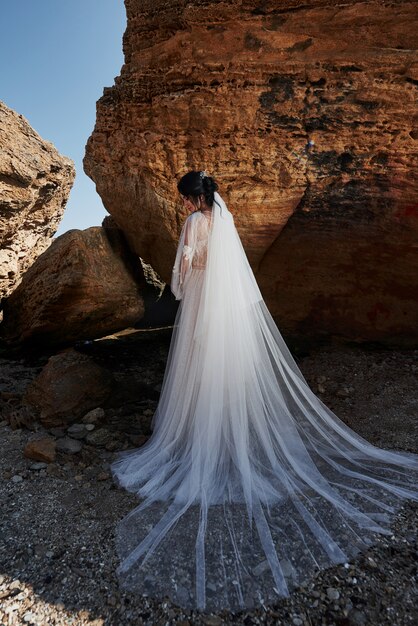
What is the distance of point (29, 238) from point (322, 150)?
4.81m

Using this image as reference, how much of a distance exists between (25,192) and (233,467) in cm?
496

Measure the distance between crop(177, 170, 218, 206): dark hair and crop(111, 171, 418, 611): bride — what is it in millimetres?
10

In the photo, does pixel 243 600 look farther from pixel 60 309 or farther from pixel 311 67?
Result: pixel 311 67

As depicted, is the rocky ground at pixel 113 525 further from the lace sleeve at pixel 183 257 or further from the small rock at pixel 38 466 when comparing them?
the lace sleeve at pixel 183 257

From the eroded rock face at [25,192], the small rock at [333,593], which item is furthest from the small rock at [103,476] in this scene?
the eroded rock face at [25,192]

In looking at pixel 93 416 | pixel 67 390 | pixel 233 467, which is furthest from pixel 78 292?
pixel 233 467

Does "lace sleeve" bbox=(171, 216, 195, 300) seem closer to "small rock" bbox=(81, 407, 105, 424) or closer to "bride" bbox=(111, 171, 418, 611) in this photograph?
"bride" bbox=(111, 171, 418, 611)

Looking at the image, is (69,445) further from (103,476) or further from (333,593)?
(333,593)

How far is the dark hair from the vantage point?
12.4 ft

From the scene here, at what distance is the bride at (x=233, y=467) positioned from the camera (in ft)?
7.56

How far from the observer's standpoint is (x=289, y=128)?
4680mm

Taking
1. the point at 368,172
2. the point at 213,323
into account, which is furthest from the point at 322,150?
the point at 213,323

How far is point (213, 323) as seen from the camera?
3.64 metres

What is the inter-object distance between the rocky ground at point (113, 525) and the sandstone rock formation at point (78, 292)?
713 millimetres
